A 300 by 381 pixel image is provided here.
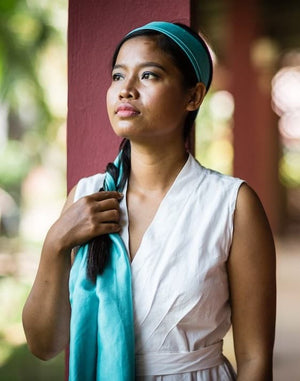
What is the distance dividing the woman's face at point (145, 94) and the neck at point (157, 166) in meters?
0.06

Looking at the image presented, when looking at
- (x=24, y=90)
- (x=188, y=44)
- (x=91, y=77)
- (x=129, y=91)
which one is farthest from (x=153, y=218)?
(x=24, y=90)

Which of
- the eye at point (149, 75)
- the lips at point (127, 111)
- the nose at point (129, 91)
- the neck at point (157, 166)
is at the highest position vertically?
the eye at point (149, 75)

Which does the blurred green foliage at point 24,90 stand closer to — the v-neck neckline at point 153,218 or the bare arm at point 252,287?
the v-neck neckline at point 153,218

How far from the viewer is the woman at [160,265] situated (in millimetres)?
1465

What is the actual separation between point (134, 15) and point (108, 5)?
0.36 ft

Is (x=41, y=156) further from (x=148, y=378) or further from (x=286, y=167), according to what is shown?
(x=286, y=167)

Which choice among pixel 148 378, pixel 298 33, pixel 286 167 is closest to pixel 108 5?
pixel 148 378

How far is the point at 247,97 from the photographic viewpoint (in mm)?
7695

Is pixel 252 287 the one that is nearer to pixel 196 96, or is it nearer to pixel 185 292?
pixel 185 292

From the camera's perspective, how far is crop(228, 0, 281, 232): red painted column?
23.0 feet

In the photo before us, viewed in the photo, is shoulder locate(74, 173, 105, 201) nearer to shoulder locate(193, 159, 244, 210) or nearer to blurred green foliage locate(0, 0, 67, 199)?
shoulder locate(193, 159, 244, 210)

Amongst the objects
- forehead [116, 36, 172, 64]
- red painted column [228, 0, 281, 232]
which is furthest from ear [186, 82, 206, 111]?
red painted column [228, 0, 281, 232]

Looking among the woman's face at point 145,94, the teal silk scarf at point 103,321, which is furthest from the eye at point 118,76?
the teal silk scarf at point 103,321

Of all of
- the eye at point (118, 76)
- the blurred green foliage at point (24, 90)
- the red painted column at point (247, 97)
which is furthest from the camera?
the red painted column at point (247, 97)
